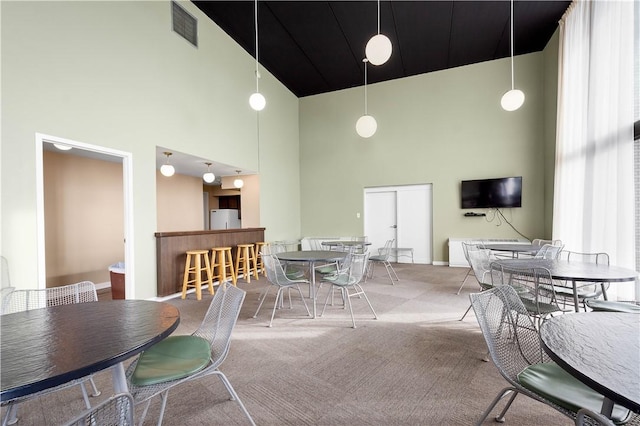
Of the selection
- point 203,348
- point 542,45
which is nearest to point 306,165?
point 542,45

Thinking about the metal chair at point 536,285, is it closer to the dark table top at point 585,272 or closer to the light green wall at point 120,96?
the dark table top at point 585,272

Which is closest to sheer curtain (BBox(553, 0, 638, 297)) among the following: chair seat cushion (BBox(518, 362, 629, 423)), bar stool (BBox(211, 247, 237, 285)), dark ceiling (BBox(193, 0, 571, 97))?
dark ceiling (BBox(193, 0, 571, 97))

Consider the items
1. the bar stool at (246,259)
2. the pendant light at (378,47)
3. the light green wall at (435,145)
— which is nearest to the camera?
the pendant light at (378,47)

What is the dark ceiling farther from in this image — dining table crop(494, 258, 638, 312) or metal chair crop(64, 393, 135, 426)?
metal chair crop(64, 393, 135, 426)

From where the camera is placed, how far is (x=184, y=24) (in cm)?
494

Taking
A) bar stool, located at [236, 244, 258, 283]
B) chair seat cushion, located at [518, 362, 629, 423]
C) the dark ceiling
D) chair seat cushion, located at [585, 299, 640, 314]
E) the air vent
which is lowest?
bar stool, located at [236, 244, 258, 283]

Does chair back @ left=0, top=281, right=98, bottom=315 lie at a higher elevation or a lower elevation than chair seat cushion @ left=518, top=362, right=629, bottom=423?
higher

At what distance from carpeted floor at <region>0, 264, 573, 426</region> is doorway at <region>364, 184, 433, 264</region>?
158 inches

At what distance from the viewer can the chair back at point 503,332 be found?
145 centimetres

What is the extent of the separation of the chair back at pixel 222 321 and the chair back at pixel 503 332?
1.33m

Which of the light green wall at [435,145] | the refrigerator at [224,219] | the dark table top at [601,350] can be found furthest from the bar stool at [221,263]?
the dark table top at [601,350]

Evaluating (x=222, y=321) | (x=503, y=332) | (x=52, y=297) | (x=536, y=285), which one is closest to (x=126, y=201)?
(x=52, y=297)

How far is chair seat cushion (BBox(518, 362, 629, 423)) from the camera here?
113cm

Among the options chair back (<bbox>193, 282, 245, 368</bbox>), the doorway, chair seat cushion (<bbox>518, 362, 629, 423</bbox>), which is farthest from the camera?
the doorway
